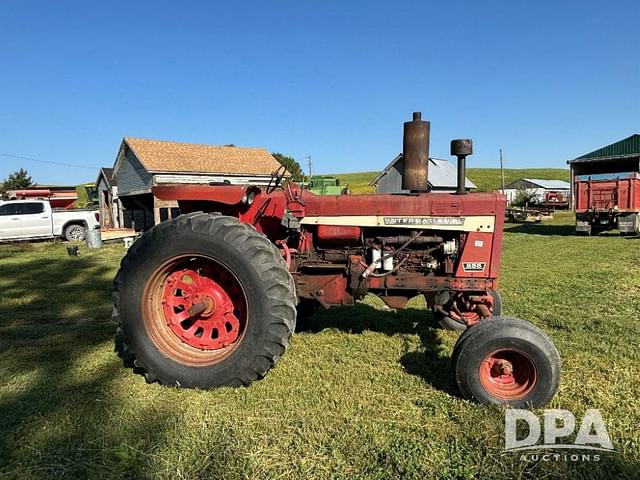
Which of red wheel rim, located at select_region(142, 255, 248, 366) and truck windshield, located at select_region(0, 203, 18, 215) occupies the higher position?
truck windshield, located at select_region(0, 203, 18, 215)

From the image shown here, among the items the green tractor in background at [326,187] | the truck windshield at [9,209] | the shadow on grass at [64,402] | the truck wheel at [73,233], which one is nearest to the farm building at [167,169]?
the green tractor in background at [326,187]

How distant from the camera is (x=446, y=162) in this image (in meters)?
37.3

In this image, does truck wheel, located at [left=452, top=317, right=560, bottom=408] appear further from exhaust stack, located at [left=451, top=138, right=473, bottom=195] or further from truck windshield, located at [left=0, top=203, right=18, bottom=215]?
truck windshield, located at [left=0, top=203, right=18, bottom=215]

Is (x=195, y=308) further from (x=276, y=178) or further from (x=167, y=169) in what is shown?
(x=167, y=169)

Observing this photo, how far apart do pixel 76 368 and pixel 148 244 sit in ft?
4.51

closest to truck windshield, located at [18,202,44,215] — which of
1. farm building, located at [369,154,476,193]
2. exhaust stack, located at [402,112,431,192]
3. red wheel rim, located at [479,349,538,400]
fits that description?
exhaust stack, located at [402,112,431,192]

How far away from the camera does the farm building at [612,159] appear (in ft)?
77.9

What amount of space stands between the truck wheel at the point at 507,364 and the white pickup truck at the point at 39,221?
17233 mm

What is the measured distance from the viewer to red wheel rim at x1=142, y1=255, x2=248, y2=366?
3.55 m

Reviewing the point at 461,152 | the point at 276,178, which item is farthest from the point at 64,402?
the point at 461,152

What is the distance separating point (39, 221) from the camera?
16.5 meters
